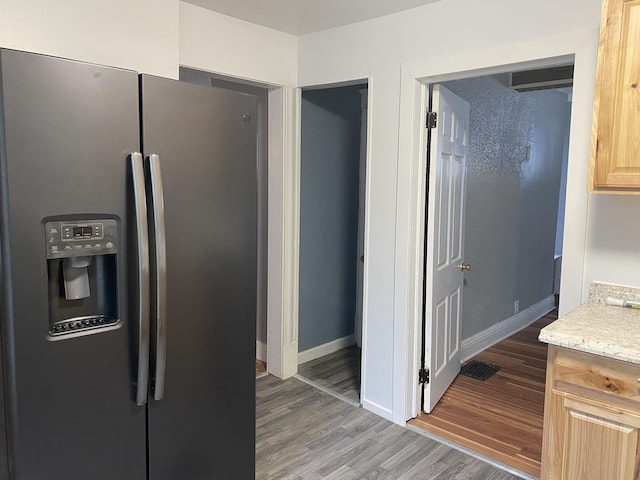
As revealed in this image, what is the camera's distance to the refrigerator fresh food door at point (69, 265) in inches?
56.1

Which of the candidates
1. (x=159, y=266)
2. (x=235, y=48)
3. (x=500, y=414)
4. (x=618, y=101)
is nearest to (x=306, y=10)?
(x=235, y=48)

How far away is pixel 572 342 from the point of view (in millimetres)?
1646

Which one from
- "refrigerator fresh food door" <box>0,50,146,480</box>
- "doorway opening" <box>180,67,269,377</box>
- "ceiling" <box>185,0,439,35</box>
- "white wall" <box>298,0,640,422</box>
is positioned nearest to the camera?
"refrigerator fresh food door" <box>0,50,146,480</box>

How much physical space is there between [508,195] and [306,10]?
8.40 ft

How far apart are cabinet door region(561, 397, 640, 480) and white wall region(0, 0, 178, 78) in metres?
2.24

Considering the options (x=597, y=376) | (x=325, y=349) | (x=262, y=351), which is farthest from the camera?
(x=325, y=349)

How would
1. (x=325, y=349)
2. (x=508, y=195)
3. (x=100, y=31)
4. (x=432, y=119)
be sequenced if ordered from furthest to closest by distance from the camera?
(x=508, y=195) → (x=325, y=349) → (x=432, y=119) → (x=100, y=31)

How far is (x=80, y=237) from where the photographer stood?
5.04 feet

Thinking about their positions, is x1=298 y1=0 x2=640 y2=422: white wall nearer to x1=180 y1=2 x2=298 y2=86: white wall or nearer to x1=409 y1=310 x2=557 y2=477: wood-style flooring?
x1=180 y1=2 x2=298 y2=86: white wall

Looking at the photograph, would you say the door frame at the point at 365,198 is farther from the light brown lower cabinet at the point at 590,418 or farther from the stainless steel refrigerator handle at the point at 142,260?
the stainless steel refrigerator handle at the point at 142,260

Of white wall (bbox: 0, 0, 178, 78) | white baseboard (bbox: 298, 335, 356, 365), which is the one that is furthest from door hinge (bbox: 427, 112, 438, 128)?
white baseboard (bbox: 298, 335, 356, 365)

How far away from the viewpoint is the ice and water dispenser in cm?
152

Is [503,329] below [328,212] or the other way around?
below

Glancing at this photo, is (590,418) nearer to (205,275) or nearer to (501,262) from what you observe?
(205,275)
